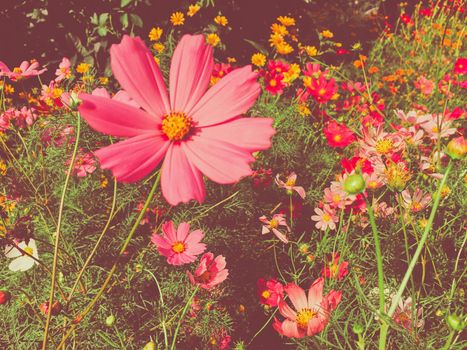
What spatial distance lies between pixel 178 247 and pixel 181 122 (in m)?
0.42

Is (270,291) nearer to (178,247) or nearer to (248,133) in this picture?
(178,247)

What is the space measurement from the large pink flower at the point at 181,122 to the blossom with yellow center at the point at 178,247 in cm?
40

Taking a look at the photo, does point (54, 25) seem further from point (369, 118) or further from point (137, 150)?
point (137, 150)

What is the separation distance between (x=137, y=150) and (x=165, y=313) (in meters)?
0.58

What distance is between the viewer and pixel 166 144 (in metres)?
0.49

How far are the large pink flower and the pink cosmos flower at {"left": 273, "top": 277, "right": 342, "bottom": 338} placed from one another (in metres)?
0.34

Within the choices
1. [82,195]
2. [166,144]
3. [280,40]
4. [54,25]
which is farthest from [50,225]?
[280,40]

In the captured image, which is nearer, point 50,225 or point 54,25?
point 50,225

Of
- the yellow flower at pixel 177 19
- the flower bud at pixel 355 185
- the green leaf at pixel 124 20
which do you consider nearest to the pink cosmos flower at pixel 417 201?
the flower bud at pixel 355 185

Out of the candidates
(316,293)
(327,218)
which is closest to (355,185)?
(316,293)

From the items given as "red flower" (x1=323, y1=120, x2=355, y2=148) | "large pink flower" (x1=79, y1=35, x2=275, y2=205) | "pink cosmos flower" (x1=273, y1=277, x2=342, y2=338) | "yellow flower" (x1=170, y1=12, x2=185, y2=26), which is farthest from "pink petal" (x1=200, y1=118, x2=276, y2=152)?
"yellow flower" (x1=170, y1=12, x2=185, y2=26)

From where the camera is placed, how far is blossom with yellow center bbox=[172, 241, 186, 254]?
0.87 meters

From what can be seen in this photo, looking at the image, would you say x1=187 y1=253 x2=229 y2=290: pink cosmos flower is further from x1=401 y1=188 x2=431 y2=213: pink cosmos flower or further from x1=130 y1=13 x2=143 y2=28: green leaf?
x1=130 y1=13 x2=143 y2=28: green leaf

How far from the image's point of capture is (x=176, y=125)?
0.51 metres
